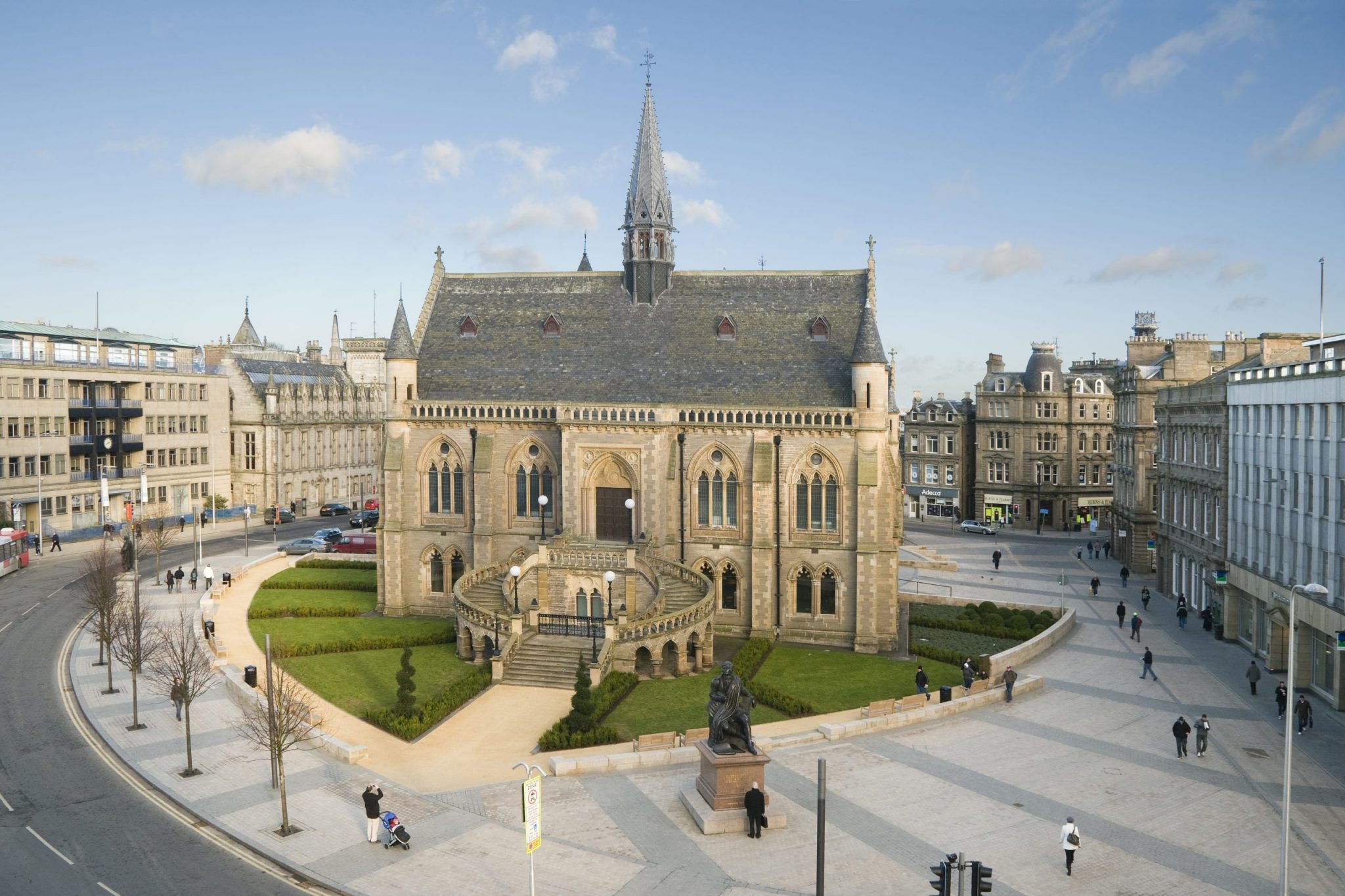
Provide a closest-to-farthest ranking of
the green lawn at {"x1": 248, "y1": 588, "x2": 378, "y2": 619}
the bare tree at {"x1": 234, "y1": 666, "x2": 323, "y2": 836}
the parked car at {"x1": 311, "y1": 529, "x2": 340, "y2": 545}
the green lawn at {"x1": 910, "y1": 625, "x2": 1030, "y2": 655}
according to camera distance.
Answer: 1. the bare tree at {"x1": 234, "y1": 666, "x2": 323, "y2": 836}
2. the green lawn at {"x1": 910, "y1": 625, "x2": 1030, "y2": 655}
3. the green lawn at {"x1": 248, "y1": 588, "x2": 378, "y2": 619}
4. the parked car at {"x1": 311, "y1": 529, "x2": 340, "y2": 545}

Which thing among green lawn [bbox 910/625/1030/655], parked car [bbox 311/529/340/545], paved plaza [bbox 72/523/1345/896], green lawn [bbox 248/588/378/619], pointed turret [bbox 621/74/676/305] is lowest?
paved plaza [bbox 72/523/1345/896]

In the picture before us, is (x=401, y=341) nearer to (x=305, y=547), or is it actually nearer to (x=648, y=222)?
(x=648, y=222)

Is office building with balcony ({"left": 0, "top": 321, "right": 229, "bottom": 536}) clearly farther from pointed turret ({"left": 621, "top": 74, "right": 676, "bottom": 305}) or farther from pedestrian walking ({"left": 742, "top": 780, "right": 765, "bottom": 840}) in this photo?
pedestrian walking ({"left": 742, "top": 780, "right": 765, "bottom": 840})

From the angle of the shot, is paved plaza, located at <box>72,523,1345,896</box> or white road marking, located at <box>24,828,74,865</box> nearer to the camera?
paved plaza, located at <box>72,523,1345,896</box>

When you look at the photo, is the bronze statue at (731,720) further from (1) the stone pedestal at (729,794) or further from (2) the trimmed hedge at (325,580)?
(2) the trimmed hedge at (325,580)

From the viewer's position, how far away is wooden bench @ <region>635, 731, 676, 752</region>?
33.8 metres

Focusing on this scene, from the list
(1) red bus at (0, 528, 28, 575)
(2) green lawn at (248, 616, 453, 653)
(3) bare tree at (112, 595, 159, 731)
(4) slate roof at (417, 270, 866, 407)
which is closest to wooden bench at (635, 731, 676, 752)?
(3) bare tree at (112, 595, 159, 731)

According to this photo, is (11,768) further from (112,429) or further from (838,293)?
(112,429)

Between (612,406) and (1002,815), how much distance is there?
28.8 m

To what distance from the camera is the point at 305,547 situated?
7362cm

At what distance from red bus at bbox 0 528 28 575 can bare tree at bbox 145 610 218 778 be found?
24379mm

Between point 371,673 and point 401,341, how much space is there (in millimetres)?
19356

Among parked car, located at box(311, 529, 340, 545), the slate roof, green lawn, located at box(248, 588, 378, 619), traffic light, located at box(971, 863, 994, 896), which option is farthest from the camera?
parked car, located at box(311, 529, 340, 545)

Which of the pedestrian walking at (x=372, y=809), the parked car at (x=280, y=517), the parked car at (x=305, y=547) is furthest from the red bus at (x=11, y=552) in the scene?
the pedestrian walking at (x=372, y=809)
